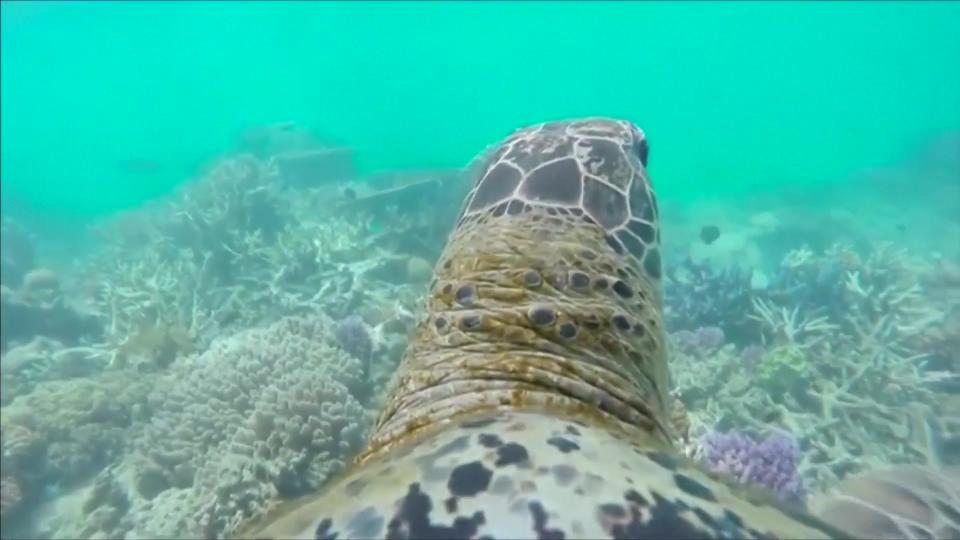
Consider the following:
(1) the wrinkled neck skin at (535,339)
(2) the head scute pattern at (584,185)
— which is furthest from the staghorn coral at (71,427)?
(1) the wrinkled neck skin at (535,339)

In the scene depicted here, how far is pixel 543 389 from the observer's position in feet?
6.13

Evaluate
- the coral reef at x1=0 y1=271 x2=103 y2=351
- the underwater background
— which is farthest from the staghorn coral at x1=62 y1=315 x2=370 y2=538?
the coral reef at x1=0 y1=271 x2=103 y2=351

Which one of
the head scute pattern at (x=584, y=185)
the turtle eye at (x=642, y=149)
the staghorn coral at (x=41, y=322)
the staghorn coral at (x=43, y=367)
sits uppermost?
the staghorn coral at (x=41, y=322)

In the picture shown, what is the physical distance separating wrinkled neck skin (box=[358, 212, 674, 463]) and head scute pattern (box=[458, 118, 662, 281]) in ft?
0.28

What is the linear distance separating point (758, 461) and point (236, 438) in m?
3.54

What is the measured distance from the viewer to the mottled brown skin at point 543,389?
1.27m

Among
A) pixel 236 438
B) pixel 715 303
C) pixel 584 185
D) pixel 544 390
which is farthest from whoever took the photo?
pixel 715 303

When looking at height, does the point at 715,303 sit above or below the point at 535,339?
above

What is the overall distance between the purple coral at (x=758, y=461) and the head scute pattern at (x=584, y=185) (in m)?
2.38

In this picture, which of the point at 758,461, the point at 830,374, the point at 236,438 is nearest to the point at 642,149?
the point at 758,461

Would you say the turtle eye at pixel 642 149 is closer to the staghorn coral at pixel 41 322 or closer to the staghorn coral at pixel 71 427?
the staghorn coral at pixel 71 427

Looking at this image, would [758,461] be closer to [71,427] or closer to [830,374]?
[830,374]

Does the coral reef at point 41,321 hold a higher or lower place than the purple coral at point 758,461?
higher

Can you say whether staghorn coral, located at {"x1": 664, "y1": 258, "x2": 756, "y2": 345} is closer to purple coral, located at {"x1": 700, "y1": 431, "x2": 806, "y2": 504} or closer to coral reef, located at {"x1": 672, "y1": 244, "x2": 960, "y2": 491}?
coral reef, located at {"x1": 672, "y1": 244, "x2": 960, "y2": 491}
